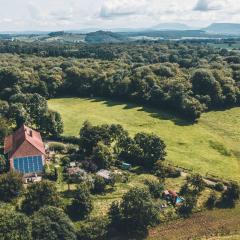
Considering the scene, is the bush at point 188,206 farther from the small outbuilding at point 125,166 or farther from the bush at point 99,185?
the small outbuilding at point 125,166

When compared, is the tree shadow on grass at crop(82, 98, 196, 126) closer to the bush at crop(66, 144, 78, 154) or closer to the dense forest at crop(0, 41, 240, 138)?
the dense forest at crop(0, 41, 240, 138)

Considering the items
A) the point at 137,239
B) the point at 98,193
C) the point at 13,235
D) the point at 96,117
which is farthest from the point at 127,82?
the point at 13,235

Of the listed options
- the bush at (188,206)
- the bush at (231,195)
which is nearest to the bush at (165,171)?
the bush at (231,195)

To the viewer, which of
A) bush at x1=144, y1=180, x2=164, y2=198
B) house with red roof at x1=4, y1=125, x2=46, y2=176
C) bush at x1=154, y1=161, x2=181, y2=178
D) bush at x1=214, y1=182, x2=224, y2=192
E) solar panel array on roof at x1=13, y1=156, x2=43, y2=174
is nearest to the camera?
bush at x1=144, y1=180, x2=164, y2=198

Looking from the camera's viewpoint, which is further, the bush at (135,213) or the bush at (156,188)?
the bush at (156,188)

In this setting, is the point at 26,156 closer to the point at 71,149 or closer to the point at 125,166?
the point at 71,149

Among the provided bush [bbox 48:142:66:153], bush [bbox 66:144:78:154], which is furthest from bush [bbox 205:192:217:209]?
bush [bbox 48:142:66:153]

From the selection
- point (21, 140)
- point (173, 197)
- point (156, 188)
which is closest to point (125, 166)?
point (156, 188)
